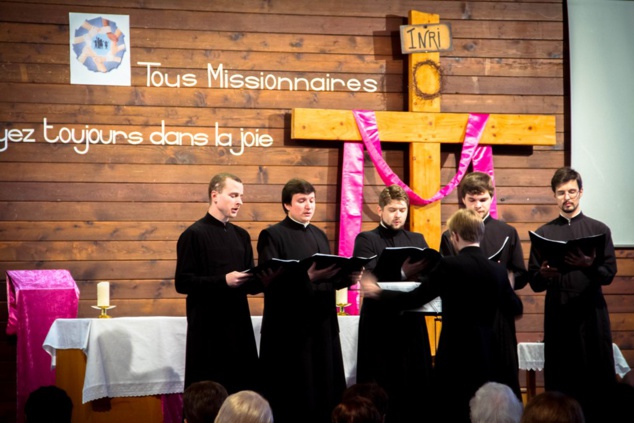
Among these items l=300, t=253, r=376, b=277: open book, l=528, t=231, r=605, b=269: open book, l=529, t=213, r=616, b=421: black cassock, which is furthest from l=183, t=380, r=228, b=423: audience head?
l=529, t=213, r=616, b=421: black cassock

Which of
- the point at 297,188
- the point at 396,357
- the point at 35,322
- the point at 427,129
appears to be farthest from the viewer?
the point at 427,129

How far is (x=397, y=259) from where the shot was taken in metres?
4.14

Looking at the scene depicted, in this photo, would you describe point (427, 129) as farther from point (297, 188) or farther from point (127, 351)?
point (127, 351)

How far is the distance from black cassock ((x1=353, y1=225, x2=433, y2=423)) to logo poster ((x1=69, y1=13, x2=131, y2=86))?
2752mm

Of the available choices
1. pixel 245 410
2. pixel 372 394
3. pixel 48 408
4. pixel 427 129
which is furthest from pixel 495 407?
pixel 427 129

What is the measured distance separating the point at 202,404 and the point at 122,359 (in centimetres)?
213

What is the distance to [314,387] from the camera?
4.54 metres

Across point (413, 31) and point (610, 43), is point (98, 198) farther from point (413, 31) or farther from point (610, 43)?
point (610, 43)

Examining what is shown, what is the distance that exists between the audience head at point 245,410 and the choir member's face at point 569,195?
2771 mm

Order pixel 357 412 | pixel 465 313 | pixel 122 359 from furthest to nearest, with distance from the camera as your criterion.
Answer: pixel 122 359
pixel 465 313
pixel 357 412

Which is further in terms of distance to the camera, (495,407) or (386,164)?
(386,164)

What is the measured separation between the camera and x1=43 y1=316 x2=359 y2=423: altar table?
493cm

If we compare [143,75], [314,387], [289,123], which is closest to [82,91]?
[143,75]

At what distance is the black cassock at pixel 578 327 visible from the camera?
4652 millimetres
